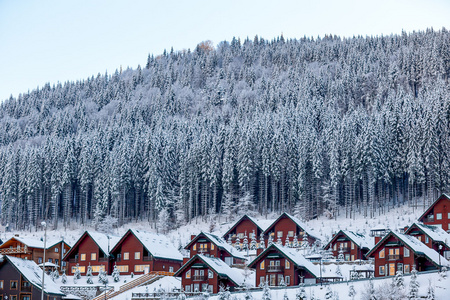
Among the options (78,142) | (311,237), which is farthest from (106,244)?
(78,142)

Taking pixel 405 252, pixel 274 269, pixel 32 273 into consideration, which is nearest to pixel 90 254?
pixel 32 273

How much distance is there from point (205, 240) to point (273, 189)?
31.8 metres

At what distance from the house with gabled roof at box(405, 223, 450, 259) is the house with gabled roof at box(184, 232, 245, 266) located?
22.2 meters

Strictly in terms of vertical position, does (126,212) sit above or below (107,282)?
above

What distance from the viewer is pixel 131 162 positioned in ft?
406

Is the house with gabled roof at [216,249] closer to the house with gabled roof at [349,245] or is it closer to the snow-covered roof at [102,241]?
the snow-covered roof at [102,241]

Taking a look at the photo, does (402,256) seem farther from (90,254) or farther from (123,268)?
(90,254)

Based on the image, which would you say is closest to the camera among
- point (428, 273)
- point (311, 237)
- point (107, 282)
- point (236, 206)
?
point (428, 273)

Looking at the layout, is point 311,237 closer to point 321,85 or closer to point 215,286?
point 215,286

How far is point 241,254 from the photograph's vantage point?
81375mm

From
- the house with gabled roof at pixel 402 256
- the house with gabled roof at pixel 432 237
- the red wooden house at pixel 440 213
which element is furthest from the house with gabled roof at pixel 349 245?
the house with gabled roof at pixel 402 256

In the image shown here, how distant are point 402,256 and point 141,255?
112 ft

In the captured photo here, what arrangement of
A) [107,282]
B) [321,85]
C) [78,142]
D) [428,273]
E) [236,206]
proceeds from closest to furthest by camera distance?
→ [428,273] < [107,282] < [236,206] < [78,142] < [321,85]

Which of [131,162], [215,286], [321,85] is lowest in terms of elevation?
[215,286]
